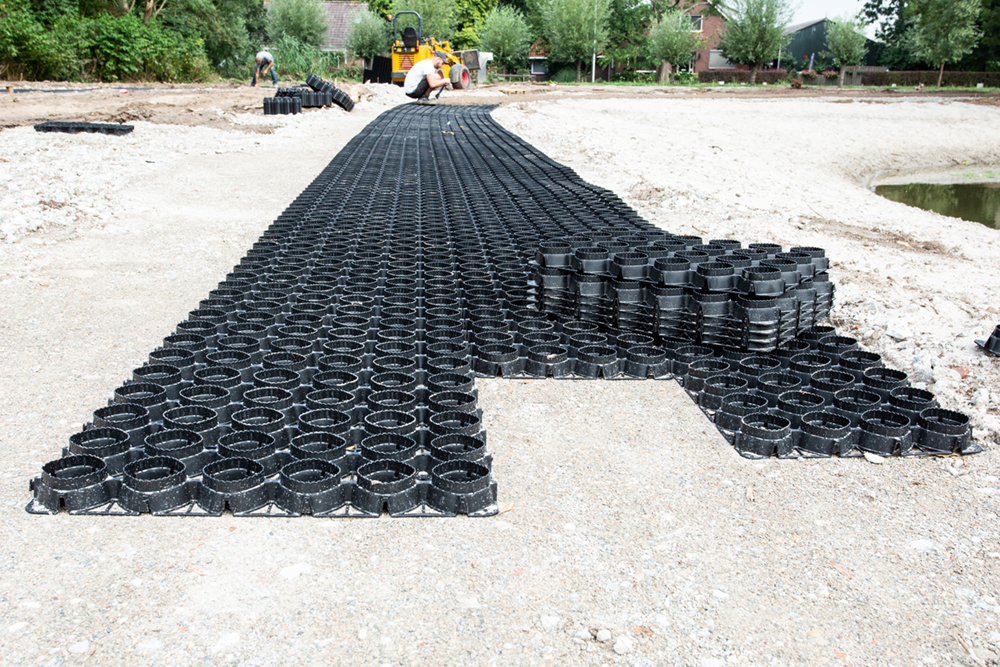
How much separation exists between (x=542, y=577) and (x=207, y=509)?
4.83 feet

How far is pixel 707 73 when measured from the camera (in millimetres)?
56406

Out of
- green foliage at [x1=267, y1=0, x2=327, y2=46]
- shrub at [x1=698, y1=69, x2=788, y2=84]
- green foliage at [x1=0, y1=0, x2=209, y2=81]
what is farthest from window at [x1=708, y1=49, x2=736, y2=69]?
green foliage at [x1=0, y1=0, x2=209, y2=81]

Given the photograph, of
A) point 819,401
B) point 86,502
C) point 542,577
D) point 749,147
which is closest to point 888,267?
point 819,401

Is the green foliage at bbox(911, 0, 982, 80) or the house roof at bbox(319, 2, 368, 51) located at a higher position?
the house roof at bbox(319, 2, 368, 51)

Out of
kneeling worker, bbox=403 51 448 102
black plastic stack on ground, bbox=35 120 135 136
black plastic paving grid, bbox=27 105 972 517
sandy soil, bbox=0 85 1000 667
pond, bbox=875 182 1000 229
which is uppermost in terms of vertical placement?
kneeling worker, bbox=403 51 448 102

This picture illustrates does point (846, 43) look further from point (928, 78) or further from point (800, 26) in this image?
point (800, 26)

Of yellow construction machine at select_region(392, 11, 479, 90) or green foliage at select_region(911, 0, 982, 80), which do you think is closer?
yellow construction machine at select_region(392, 11, 479, 90)

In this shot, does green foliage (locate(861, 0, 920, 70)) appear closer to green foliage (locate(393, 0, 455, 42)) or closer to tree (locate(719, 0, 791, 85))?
tree (locate(719, 0, 791, 85))

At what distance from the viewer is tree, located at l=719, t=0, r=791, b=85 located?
50344 millimetres

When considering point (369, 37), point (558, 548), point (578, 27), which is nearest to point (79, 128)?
point (558, 548)

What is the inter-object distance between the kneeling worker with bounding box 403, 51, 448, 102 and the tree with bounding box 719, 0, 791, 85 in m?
30.8

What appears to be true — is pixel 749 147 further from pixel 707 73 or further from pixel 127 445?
pixel 707 73

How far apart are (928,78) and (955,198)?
38019mm

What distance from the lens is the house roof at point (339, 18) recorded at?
66438mm
